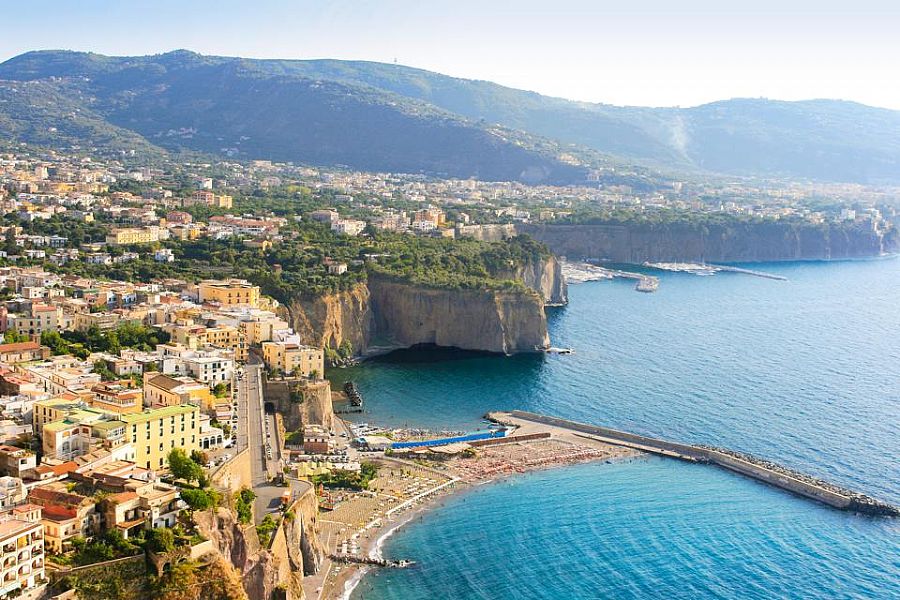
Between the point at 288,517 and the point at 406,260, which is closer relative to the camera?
the point at 288,517

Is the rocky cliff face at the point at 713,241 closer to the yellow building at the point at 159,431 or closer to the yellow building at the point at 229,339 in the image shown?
the yellow building at the point at 229,339

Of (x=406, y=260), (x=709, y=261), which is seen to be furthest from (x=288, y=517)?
(x=709, y=261)

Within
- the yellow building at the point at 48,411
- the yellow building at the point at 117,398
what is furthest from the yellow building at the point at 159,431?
the yellow building at the point at 48,411

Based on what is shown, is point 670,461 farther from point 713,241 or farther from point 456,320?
point 713,241

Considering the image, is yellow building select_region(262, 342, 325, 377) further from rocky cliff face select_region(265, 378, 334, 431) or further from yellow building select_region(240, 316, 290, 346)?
rocky cliff face select_region(265, 378, 334, 431)

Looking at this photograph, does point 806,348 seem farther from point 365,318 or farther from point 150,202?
point 150,202
